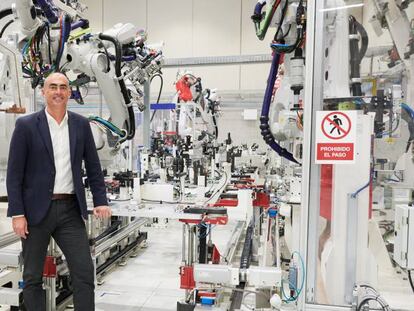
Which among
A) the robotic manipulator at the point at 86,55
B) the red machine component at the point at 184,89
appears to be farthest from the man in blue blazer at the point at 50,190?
the red machine component at the point at 184,89

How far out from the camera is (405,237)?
1767 millimetres

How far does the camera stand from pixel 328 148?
1.75 metres

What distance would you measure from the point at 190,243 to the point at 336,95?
5.83 ft

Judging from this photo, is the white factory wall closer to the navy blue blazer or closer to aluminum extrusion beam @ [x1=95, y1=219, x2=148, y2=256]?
aluminum extrusion beam @ [x1=95, y1=219, x2=148, y2=256]

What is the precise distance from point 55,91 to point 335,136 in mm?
Result: 1749

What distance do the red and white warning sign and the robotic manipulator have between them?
199cm

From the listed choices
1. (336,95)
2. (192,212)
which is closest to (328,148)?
(336,95)

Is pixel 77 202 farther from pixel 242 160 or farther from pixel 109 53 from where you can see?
pixel 242 160

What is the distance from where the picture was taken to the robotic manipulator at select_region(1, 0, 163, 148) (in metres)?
2.48

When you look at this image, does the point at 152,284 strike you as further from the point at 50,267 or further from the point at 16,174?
the point at 16,174

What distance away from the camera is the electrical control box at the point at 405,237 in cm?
176

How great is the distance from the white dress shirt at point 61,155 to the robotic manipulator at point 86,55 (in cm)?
60

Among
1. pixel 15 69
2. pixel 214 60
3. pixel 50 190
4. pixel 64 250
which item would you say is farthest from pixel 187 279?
pixel 214 60

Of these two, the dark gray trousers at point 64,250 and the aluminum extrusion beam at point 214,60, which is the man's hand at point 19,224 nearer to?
the dark gray trousers at point 64,250
